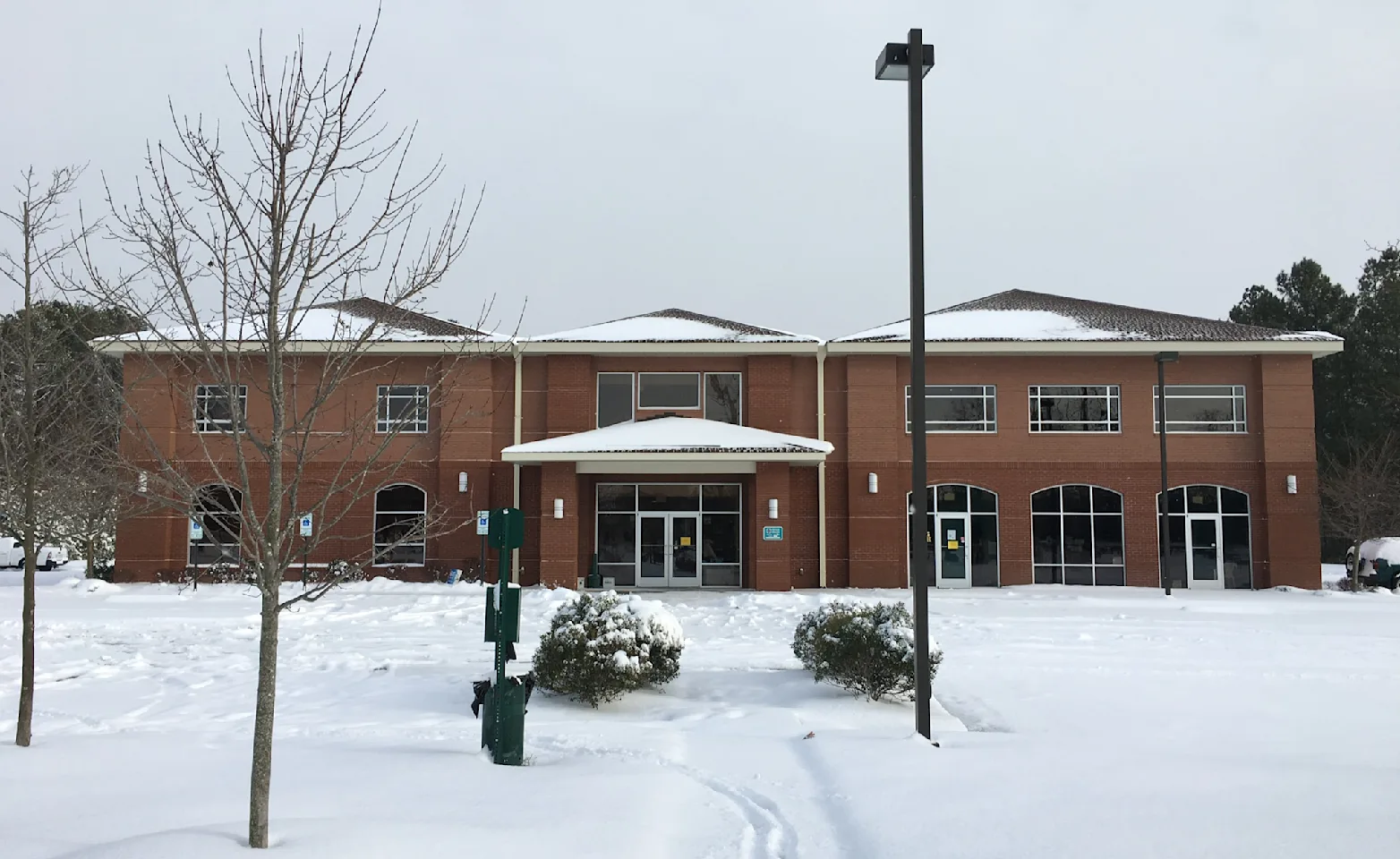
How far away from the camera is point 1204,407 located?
102 ft

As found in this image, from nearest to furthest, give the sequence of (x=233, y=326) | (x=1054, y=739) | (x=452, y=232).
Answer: (x=452, y=232) < (x=1054, y=739) < (x=233, y=326)

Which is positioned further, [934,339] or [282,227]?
[934,339]

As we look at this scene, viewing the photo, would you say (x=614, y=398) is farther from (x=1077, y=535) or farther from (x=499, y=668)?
(x=499, y=668)

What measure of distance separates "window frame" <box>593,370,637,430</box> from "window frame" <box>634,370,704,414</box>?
8cm

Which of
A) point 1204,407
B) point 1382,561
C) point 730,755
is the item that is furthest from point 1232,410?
point 730,755

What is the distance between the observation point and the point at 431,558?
30.6 meters

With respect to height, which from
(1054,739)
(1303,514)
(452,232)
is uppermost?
(452,232)

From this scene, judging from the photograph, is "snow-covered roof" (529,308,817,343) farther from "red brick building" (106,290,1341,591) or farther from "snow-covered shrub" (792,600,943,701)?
"snow-covered shrub" (792,600,943,701)

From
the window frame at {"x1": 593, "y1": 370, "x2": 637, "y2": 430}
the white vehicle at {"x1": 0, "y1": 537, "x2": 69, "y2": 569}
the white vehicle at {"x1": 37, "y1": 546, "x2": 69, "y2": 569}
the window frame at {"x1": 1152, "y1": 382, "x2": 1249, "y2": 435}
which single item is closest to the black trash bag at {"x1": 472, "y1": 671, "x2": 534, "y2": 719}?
the window frame at {"x1": 593, "y1": 370, "x2": 637, "y2": 430}

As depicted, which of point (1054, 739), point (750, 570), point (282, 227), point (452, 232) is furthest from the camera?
point (750, 570)

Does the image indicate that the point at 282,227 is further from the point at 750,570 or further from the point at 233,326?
the point at 750,570

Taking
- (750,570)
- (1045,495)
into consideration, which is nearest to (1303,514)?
(1045,495)

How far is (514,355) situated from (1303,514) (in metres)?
23.0

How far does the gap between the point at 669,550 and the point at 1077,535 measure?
11.8m
